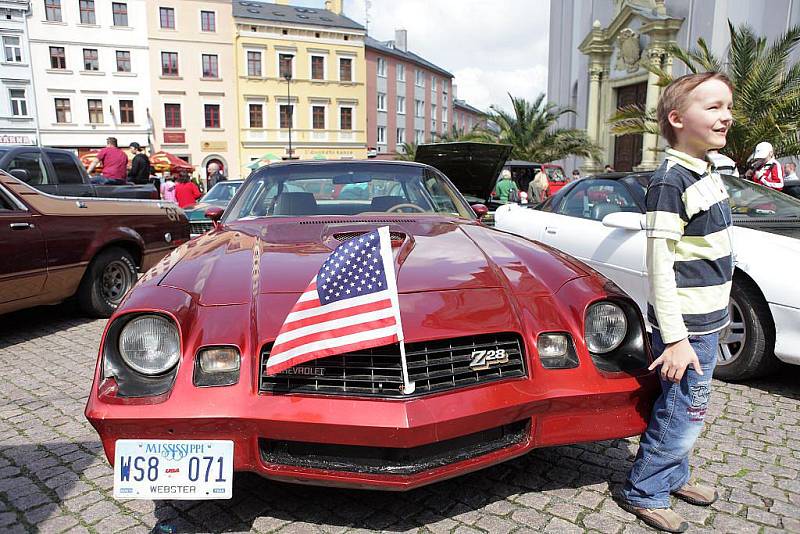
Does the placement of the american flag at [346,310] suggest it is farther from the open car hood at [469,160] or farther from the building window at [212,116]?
the building window at [212,116]

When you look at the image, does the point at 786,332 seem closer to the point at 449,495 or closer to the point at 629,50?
the point at 449,495

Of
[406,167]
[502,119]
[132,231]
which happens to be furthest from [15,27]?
[406,167]

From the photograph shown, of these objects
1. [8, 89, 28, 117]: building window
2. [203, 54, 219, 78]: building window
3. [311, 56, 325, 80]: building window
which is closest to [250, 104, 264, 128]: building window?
[203, 54, 219, 78]: building window

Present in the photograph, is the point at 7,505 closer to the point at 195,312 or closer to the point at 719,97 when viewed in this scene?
the point at 195,312

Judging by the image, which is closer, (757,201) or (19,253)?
(757,201)

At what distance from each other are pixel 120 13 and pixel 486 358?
43.8 m

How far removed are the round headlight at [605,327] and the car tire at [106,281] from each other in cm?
467

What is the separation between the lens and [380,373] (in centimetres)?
201

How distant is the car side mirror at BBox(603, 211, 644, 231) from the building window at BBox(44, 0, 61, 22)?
42.4m

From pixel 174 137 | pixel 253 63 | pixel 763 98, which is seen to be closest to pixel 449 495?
pixel 763 98

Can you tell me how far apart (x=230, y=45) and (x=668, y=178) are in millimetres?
43465

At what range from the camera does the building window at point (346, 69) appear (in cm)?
4450

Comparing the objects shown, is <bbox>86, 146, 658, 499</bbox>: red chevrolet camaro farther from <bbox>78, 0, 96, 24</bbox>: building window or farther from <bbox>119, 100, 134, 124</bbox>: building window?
<bbox>78, 0, 96, 24</bbox>: building window

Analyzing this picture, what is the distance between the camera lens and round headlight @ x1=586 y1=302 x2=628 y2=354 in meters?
2.29
